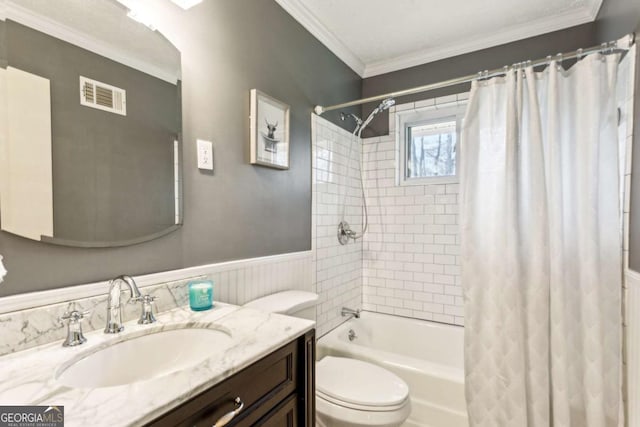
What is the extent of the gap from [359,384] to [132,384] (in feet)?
3.73

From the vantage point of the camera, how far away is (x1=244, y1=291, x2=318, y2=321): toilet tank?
4.75 feet

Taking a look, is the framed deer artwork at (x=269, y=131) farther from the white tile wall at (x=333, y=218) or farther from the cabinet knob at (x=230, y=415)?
the cabinet knob at (x=230, y=415)

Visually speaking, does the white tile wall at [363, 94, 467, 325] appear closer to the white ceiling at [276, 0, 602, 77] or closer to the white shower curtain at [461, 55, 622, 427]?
the white ceiling at [276, 0, 602, 77]

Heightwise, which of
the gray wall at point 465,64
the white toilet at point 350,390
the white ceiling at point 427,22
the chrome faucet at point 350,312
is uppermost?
the white ceiling at point 427,22

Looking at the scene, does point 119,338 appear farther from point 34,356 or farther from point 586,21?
point 586,21

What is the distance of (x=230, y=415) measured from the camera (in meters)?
0.72

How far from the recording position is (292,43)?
74.5 inches

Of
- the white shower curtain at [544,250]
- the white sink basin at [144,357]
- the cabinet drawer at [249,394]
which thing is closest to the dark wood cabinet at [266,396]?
the cabinet drawer at [249,394]

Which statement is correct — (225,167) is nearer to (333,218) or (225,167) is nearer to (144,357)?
(144,357)

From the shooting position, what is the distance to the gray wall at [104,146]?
0.90 meters

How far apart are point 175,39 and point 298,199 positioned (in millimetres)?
1026

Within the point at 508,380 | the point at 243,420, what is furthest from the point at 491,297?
the point at 243,420

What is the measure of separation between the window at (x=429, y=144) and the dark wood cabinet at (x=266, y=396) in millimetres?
1927

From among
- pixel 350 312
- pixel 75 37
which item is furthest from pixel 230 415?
pixel 350 312
